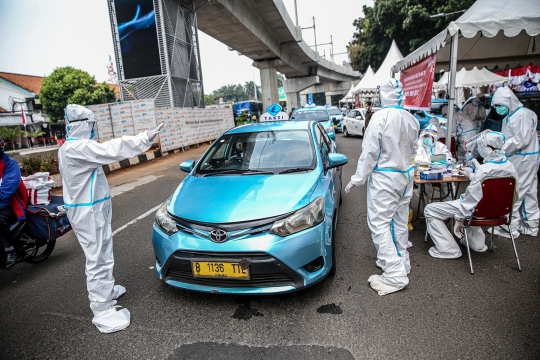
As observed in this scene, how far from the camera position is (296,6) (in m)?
32.4

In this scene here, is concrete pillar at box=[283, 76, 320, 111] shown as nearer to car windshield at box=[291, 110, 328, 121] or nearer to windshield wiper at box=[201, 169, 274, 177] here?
car windshield at box=[291, 110, 328, 121]

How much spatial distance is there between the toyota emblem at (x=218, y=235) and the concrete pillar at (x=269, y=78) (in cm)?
2575

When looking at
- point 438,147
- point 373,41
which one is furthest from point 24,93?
point 438,147

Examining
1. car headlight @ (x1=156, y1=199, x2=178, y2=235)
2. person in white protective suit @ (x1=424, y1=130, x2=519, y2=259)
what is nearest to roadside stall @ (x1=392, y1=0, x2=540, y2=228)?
person in white protective suit @ (x1=424, y1=130, x2=519, y2=259)

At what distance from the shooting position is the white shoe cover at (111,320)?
2.72 m

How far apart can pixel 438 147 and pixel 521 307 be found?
7.97 feet

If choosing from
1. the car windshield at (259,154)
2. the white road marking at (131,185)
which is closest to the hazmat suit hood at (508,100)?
the car windshield at (259,154)

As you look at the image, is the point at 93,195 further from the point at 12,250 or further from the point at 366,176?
the point at 366,176

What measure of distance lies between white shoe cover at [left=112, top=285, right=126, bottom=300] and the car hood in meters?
0.92

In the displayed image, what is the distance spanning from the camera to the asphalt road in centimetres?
239

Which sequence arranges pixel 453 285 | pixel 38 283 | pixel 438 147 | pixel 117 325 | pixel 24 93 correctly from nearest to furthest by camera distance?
1. pixel 117 325
2. pixel 453 285
3. pixel 38 283
4. pixel 438 147
5. pixel 24 93

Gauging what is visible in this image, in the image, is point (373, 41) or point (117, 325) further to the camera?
point (373, 41)

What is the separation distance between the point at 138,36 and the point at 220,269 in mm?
16195

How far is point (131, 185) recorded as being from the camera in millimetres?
8898
